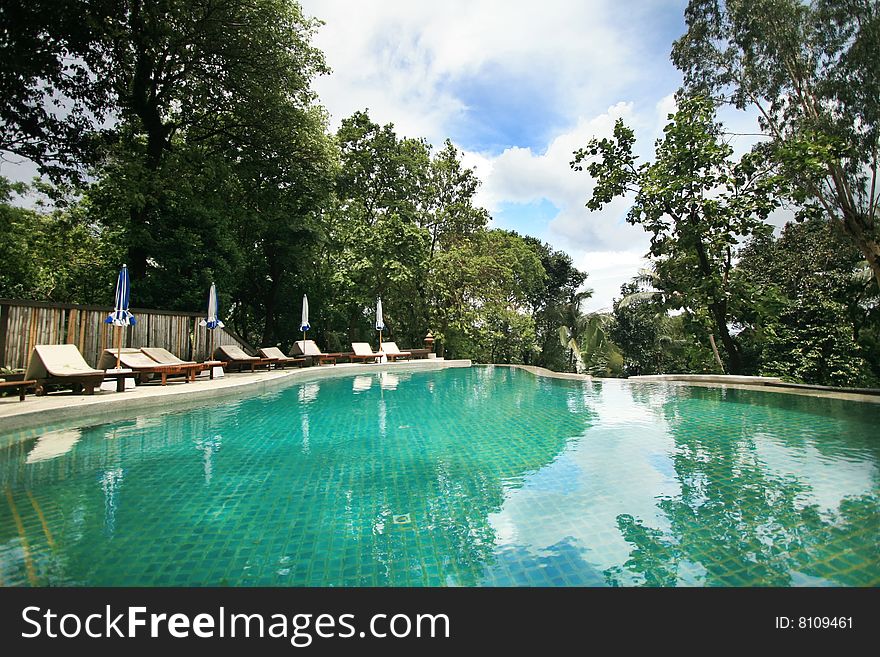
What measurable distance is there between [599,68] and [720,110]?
4.12 meters

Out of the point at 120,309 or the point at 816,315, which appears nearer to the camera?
the point at 120,309

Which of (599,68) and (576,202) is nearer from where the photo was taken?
(599,68)

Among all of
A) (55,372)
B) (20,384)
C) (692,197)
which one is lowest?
(20,384)

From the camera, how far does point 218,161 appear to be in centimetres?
1452

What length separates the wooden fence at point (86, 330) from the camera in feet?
26.5

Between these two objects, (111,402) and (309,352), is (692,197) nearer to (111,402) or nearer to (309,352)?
(309,352)

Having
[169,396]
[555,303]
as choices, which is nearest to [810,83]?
[555,303]

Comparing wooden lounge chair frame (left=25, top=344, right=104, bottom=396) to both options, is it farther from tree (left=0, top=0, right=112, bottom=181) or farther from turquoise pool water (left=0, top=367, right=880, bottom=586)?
tree (left=0, top=0, right=112, bottom=181)

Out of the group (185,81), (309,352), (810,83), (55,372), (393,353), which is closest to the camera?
(55,372)

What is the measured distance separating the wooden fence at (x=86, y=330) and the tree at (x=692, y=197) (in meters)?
12.4

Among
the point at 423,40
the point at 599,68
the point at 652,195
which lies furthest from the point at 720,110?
the point at 423,40

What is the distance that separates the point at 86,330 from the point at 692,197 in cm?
1515

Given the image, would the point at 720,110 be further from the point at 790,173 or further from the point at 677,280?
the point at 677,280

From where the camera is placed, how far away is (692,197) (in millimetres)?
11766
